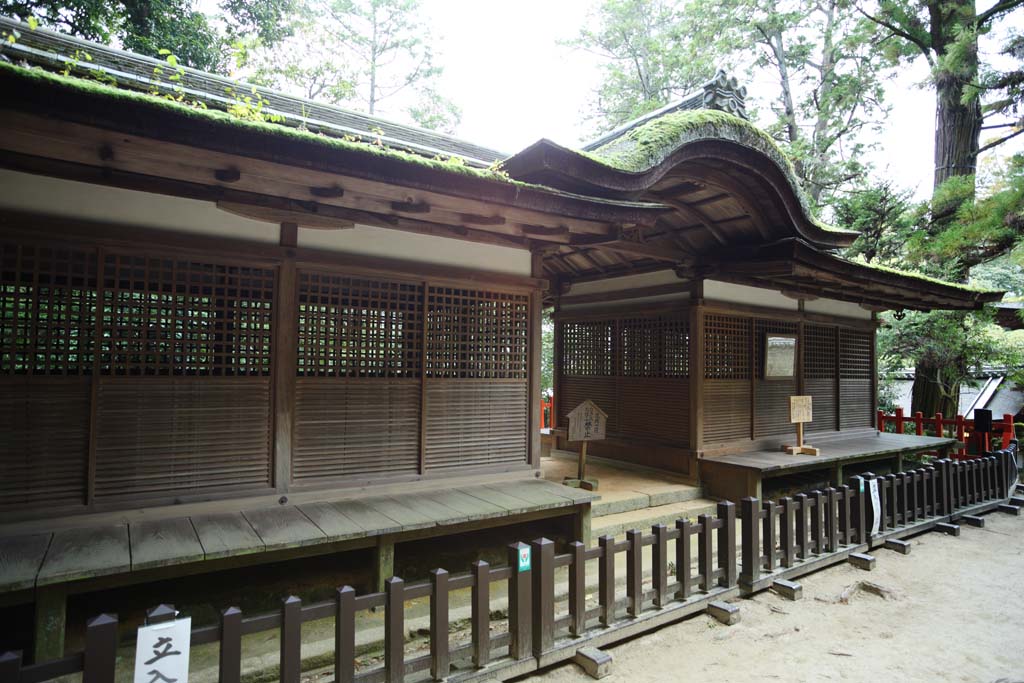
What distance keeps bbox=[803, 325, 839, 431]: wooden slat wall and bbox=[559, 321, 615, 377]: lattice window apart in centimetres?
342

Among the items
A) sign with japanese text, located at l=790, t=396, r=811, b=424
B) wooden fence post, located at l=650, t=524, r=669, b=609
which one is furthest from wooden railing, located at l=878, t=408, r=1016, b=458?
wooden fence post, located at l=650, t=524, r=669, b=609

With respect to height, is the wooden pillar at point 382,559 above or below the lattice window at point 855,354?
below

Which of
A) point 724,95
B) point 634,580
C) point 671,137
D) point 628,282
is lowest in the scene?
point 634,580

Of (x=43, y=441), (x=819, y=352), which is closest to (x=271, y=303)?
(x=43, y=441)

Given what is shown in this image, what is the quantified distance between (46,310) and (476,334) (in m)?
3.44

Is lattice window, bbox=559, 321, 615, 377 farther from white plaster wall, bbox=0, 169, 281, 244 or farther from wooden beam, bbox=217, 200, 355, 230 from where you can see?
white plaster wall, bbox=0, 169, 281, 244

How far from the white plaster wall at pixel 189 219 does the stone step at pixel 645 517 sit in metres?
3.06

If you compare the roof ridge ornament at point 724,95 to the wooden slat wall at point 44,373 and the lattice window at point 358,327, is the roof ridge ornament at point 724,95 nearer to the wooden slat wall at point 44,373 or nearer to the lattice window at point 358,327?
the lattice window at point 358,327

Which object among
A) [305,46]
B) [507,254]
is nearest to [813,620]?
[507,254]

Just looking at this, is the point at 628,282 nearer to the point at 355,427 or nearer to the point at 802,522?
the point at 802,522

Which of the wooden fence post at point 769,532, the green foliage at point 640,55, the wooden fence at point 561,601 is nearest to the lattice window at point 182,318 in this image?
the wooden fence at point 561,601

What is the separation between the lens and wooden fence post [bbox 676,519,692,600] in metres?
4.43

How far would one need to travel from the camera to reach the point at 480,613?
11.3 ft

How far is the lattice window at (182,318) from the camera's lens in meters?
4.04
